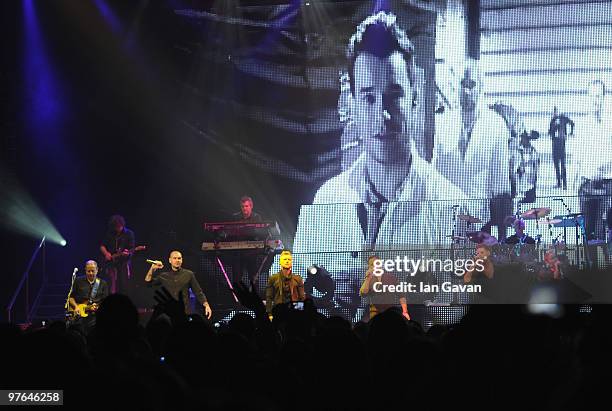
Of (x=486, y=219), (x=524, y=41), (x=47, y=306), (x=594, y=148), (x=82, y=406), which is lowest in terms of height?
(x=82, y=406)

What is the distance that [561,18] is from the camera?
12148mm

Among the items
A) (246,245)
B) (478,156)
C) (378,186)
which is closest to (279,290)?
(246,245)

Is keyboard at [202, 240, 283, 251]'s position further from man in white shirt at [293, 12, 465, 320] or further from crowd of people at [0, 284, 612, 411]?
crowd of people at [0, 284, 612, 411]

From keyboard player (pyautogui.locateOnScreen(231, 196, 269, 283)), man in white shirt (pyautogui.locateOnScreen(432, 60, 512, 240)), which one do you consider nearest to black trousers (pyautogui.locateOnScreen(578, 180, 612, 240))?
man in white shirt (pyautogui.locateOnScreen(432, 60, 512, 240))

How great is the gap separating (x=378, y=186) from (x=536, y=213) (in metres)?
2.33

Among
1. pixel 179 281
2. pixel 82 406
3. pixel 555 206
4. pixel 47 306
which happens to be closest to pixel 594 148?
pixel 555 206

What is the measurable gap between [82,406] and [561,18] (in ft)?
38.4

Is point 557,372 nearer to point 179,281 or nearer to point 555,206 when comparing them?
point 179,281

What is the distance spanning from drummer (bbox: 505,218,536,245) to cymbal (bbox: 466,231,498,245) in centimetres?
21

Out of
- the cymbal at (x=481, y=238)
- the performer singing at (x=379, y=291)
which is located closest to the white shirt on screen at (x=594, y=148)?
the cymbal at (x=481, y=238)

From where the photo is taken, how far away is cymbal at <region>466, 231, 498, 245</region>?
11.7 m

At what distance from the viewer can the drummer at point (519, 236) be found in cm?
1157

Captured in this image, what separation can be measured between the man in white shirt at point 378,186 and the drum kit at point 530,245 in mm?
468

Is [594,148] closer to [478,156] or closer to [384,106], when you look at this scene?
[478,156]
